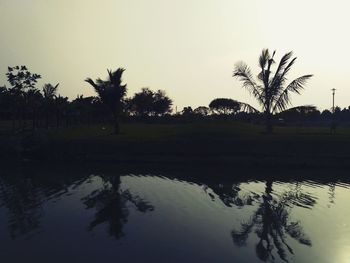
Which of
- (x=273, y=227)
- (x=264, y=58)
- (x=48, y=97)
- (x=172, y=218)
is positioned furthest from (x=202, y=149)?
(x=48, y=97)

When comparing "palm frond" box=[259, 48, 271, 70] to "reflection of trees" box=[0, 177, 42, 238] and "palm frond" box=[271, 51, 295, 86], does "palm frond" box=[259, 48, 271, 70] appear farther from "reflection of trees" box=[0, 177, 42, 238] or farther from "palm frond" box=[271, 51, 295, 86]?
"reflection of trees" box=[0, 177, 42, 238]

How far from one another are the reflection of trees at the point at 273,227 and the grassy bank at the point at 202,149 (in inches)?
652

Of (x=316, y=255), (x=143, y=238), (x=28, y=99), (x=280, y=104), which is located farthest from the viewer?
(x=28, y=99)

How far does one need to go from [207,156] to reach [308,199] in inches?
745

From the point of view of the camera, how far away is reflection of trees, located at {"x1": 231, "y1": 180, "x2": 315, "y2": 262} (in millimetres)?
15058

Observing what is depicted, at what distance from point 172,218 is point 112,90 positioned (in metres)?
37.2

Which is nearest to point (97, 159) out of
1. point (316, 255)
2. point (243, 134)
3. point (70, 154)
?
point (70, 154)

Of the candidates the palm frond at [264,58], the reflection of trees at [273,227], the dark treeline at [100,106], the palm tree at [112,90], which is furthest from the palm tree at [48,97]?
the reflection of trees at [273,227]

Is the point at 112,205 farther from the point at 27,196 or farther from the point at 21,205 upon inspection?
the point at 27,196

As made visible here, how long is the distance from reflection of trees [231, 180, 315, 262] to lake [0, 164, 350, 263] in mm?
37

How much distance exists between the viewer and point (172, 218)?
19.3 metres

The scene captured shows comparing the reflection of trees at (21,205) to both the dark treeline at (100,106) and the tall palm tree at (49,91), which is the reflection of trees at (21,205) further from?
the tall palm tree at (49,91)

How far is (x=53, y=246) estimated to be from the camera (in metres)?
14.8

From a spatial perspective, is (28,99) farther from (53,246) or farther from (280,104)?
(53,246)
